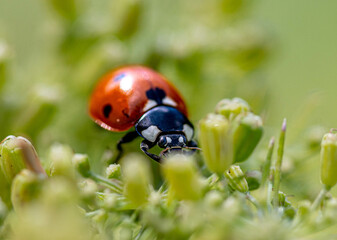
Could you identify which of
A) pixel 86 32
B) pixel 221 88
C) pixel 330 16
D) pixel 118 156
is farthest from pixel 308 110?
pixel 330 16

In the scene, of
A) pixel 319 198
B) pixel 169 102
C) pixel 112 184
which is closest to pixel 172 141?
pixel 169 102

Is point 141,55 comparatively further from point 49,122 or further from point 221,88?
point 49,122

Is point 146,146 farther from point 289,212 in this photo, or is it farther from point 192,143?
point 289,212

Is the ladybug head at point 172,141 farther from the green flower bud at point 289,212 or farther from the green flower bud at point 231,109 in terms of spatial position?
the green flower bud at point 289,212

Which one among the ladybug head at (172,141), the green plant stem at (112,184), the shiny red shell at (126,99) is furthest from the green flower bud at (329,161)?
the shiny red shell at (126,99)

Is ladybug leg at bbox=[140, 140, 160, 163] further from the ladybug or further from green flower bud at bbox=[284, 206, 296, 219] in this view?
green flower bud at bbox=[284, 206, 296, 219]

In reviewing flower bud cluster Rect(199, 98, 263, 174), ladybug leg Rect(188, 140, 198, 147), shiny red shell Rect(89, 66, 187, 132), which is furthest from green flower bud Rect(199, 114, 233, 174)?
shiny red shell Rect(89, 66, 187, 132)
